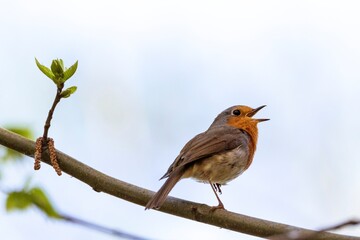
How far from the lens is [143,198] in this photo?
383 centimetres

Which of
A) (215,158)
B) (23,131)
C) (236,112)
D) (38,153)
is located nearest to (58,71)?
(38,153)

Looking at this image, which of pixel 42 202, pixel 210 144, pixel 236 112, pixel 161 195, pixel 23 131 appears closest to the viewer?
pixel 42 202

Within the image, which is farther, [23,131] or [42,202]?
[23,131]

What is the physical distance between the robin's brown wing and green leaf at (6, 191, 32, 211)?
2198mm

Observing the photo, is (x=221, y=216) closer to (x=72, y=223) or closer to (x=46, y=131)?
(x=46, y=131)

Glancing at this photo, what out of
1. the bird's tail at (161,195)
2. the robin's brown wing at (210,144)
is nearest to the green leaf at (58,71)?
the bird's tail at (161,195)

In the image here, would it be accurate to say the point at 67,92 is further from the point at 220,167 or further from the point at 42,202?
the point at 220,167

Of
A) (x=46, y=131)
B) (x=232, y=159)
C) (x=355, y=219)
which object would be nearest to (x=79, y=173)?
(x=46, y=131)

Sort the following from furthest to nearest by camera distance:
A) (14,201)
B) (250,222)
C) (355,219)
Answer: (250,222) < (14,201) < (355,219)

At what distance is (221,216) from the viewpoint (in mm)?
3836

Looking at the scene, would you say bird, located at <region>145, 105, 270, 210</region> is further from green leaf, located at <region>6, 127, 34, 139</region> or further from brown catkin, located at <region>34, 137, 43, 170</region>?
brown catkin, located at <region>34, 137, 43, 170</region>

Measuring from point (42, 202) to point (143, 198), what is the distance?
1145mm

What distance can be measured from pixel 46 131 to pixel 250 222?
54.5 inches

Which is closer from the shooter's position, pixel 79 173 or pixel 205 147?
pixel 79 173
